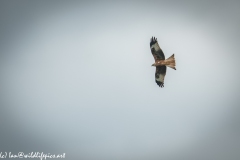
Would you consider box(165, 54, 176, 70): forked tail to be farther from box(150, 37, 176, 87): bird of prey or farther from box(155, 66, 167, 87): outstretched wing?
box(155, 66, 167, 87): outstretched wing

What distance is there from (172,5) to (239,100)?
3.70m

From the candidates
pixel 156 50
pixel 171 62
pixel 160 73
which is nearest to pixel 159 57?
pixel 156 50

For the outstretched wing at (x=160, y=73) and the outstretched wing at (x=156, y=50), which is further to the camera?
the outstretched wing at (x=160, y=73)

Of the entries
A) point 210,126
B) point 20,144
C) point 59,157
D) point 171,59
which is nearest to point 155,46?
point 171,59

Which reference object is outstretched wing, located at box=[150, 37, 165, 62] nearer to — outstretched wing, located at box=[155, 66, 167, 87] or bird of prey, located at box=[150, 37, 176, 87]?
bird of prey, located at box=[150, 37, 176, 87]

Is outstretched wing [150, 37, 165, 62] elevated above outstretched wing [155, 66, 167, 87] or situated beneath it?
elevated above

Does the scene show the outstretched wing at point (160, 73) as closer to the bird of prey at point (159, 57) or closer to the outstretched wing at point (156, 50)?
the bird of prey at point (159, 57)

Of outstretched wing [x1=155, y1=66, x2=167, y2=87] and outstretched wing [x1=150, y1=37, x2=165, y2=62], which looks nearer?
outstretched wing [x1=150, y1=37, x2=165, y2=62]

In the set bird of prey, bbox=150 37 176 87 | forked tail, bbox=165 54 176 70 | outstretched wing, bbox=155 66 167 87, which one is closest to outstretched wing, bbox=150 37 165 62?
bird of prey, bbox=150 37 176 87

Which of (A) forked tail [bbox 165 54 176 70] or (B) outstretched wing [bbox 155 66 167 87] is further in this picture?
(B) outstretched wing [bbox 155 66 167 87]

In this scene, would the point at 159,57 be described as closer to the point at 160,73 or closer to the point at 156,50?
the point at 156,50

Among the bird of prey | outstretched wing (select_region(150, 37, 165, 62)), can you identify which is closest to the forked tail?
the bird of prey

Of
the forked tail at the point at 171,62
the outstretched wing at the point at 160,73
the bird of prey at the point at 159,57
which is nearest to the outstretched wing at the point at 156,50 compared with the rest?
the bird of prey at the point at 159,57

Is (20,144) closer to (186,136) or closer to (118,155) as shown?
(118,155)
